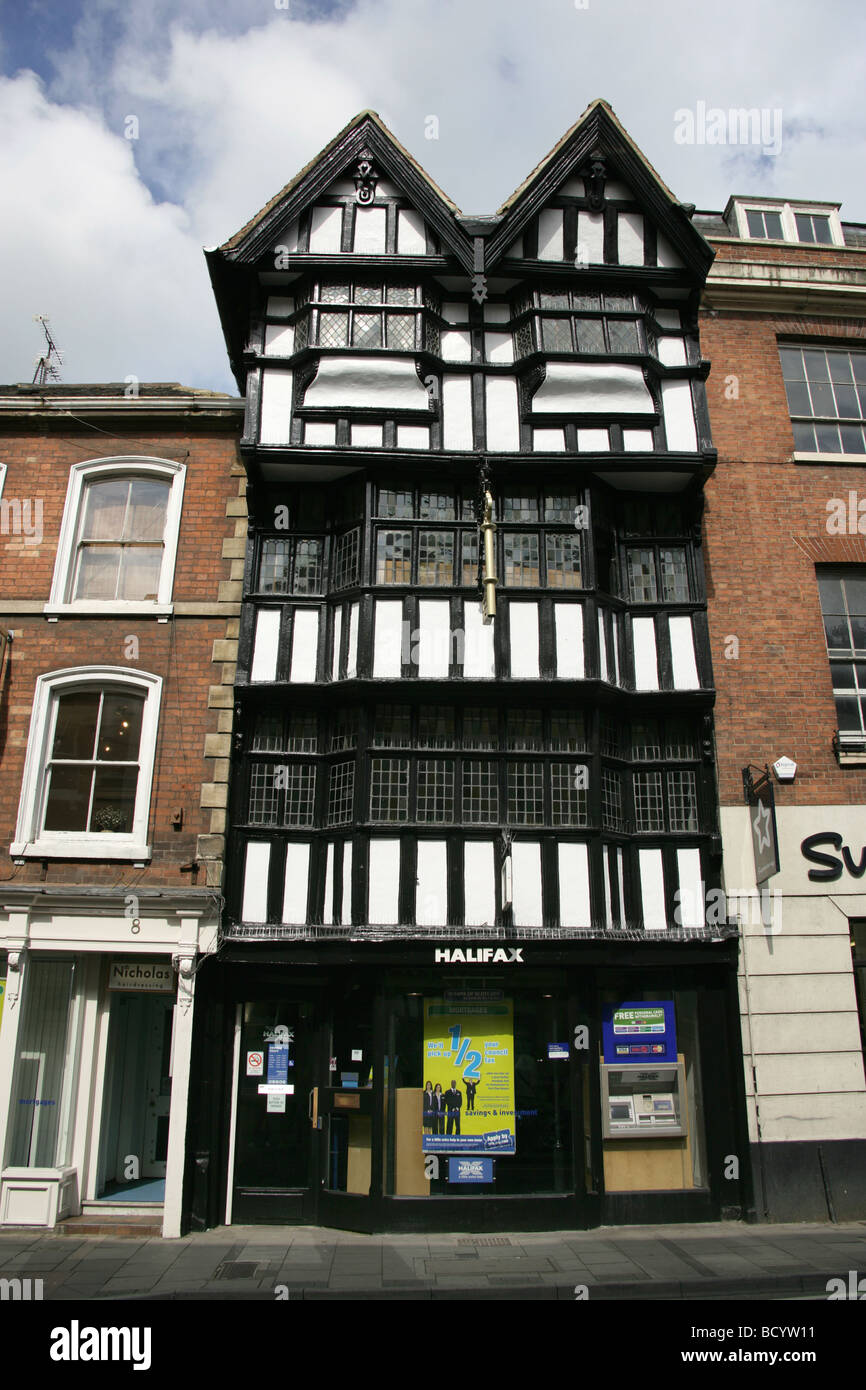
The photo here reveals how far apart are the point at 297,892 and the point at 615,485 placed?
7.72m

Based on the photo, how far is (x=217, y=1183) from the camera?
11.1m

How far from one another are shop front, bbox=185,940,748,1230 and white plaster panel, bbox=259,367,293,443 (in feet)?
24.2

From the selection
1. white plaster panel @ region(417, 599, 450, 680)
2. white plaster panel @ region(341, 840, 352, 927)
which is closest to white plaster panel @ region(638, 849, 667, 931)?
white plaster panel @ region(417, 599, 450, 680)

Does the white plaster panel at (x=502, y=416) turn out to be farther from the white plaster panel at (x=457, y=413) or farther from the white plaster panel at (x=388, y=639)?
the white plaster panel at (x=388, y=639)

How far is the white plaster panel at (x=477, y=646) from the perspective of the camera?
40.2ft

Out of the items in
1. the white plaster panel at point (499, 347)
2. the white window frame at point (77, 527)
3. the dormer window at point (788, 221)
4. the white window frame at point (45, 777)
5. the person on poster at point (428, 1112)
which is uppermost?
the dormer window at point (788, 221)

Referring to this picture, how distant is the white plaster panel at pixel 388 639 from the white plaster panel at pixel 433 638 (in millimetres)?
291

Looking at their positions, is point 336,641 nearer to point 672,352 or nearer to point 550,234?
point 672,352

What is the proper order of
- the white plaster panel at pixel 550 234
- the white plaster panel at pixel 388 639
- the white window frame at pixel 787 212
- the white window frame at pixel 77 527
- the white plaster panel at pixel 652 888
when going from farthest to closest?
1. the white window frame at pixel 787 212
2. the white plaster panel at pixel 550 234
3. the white window frame at pixel 77 527
4. the white plaster panel at pixel 388 639
5. the white plaster panel at pixel 652 888

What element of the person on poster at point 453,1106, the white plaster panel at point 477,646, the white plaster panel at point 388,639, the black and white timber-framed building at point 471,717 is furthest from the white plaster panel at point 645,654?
the person on poster at point 453,1106

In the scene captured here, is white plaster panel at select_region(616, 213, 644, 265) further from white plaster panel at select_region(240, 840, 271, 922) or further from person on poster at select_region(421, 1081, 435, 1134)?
person on poster at select_region(421, 1081, 435, 1134)

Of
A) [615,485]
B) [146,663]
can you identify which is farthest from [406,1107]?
[615,485]

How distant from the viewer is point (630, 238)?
1387cm
